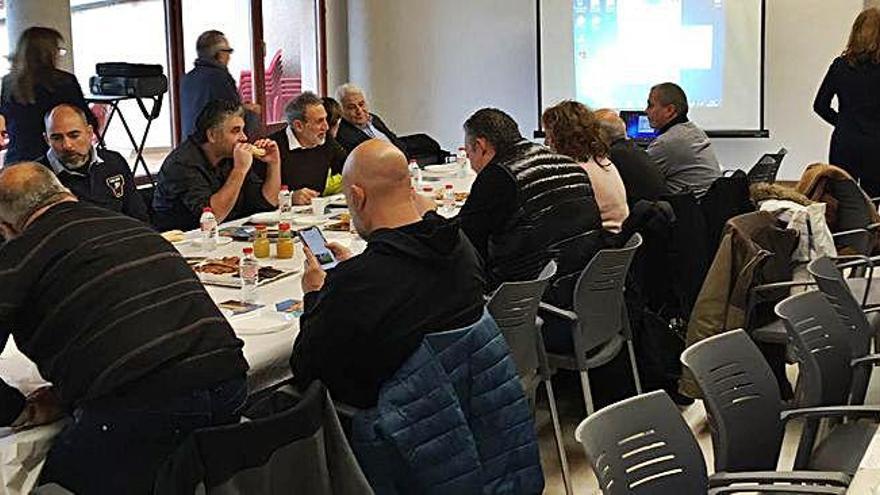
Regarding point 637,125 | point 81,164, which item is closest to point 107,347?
point 81,164

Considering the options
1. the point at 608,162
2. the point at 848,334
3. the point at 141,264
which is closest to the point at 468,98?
the point at 608,162

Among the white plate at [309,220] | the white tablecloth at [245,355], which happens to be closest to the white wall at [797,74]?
the white plate at [309,220]

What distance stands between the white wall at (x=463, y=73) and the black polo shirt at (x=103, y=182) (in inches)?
202

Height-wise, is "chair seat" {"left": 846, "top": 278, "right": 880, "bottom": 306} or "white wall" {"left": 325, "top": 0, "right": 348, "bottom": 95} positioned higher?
"white wall" {"left": 325, "top": 0, "right": 348, "bottom": 95}

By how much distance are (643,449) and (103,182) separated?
3265 millimetres

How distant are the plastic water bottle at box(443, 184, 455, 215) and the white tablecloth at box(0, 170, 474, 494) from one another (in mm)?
994

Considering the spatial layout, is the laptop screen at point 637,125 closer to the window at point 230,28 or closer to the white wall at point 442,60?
the white wall at point 442,60

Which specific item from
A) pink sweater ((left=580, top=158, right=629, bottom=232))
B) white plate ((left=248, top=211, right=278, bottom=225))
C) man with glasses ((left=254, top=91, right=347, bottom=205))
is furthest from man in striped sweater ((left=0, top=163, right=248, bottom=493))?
man with glasses ((left=254, top=91, right=347, bottom=205))

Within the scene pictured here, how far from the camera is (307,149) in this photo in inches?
245

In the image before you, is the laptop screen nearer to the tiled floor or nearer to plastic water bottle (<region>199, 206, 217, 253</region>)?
the tiled floor

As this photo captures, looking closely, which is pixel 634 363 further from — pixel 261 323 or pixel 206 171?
pixel 206 171

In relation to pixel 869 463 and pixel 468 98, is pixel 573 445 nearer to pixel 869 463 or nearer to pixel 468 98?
pixel 869 463

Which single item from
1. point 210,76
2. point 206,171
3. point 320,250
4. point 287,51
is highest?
point 287,51

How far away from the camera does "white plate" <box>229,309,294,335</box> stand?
319 centimetres
